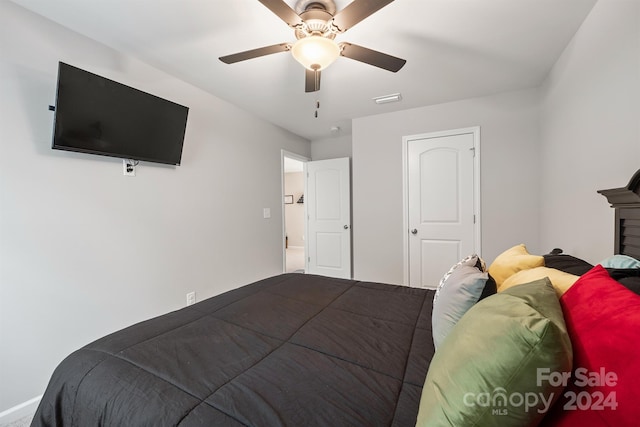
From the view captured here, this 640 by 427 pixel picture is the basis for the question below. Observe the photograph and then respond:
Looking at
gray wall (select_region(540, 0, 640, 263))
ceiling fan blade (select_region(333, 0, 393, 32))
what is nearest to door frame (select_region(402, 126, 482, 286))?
gray wall (select_region(540, 0, 640, 263))

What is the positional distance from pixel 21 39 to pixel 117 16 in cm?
57

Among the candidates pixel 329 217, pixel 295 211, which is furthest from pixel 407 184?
pixel 295 211

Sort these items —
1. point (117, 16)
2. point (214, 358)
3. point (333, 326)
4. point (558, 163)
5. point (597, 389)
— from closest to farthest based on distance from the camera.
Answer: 1. point (597, 389)
2. point (214, 358)
3. point (333, 326)
4. point (117, 16)
5. point (558, 163)

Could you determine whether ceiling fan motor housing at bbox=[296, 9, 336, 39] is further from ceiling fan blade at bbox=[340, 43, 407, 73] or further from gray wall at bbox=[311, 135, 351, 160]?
gray wall at bbox=[311, 135, 351, 160]

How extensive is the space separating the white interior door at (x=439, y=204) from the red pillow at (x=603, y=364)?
8.31 ft

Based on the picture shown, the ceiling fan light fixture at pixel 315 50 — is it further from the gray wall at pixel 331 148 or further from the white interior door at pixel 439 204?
the gray wall at pixel 331 148

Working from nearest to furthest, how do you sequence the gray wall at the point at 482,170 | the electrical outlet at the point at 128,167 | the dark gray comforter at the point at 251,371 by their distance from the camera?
the dark gray comforter at the point at 251,371 < the electrical outlet at the point at 128,167 < the gray wall at the point at 482,170

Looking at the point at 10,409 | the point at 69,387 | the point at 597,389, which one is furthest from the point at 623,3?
the point at 10,409

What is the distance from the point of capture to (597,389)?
481mm

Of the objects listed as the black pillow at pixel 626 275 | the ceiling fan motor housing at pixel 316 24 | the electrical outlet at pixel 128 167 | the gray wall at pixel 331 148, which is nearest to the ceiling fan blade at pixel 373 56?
the ceiling fan motor housing at pixel 316 24

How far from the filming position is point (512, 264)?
1293 millimetres

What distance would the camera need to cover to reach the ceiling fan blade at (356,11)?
120cm

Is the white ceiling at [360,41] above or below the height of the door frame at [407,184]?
above

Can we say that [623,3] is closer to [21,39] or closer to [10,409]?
[21,39]
